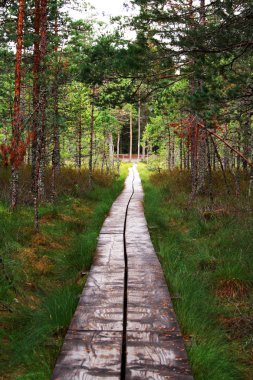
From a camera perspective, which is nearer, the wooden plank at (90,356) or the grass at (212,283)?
the wooden plank at (90,356)

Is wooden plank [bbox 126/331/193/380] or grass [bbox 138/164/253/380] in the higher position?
wooden plank [bbox 126/331/193/380]

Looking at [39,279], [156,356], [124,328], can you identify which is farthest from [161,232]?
[156,356]

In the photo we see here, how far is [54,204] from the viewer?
1155 centimetres

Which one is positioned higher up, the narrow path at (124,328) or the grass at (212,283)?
the narrow path at (124,328)

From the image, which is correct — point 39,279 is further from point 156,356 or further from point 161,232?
point 161,232

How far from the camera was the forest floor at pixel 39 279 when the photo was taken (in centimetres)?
337

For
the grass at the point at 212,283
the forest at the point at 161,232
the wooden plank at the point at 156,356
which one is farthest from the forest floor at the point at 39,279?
the grass at the point at 212,283

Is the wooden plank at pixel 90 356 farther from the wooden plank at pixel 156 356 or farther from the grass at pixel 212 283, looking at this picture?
the grass at pixel 212 283

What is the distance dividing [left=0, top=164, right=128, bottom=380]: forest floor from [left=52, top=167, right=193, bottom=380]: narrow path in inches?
8.5

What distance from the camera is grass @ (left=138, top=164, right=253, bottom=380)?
339 centimetres

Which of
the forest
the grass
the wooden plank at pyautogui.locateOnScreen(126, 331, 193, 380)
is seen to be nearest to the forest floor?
the forest

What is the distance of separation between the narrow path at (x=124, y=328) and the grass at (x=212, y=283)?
21 centimetres

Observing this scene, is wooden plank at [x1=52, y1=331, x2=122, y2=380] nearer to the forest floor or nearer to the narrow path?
the narrow path

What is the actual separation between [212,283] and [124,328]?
2.45 meters
